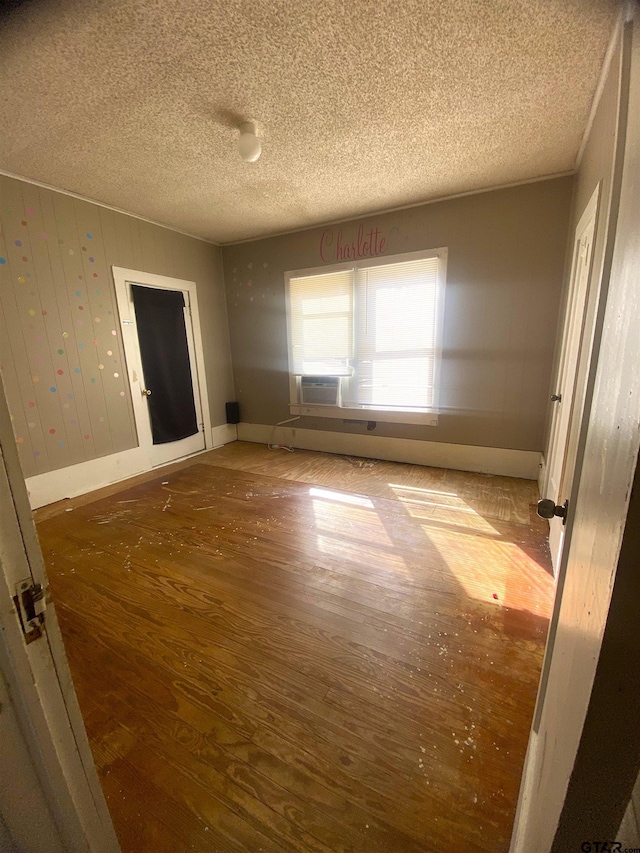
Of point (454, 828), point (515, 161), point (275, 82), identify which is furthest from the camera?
point (515, 161)

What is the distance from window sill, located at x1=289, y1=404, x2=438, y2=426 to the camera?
373cm

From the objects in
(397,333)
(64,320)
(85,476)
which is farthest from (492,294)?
(85,476)

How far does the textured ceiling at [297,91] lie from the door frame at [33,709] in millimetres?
1984

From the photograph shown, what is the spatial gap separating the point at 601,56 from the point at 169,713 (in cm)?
348

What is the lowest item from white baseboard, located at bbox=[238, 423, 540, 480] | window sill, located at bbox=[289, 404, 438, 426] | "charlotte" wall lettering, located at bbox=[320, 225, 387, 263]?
white baseboard, located at bbox=[238, 423, 540, 480]

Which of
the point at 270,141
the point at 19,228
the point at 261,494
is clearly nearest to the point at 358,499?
the point at 261,494

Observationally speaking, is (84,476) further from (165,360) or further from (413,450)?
(413,450)

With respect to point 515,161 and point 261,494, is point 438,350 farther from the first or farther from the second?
point 261,494

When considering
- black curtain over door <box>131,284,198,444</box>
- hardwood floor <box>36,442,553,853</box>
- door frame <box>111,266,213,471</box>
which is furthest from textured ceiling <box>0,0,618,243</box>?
hardwood floor <box>36,442,553,853</box>

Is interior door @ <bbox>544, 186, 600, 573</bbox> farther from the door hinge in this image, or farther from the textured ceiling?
the door hinge

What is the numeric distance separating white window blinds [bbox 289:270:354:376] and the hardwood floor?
2.02 metres

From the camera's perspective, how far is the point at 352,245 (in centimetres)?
379

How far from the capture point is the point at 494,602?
1.77 meters

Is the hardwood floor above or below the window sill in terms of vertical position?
below
